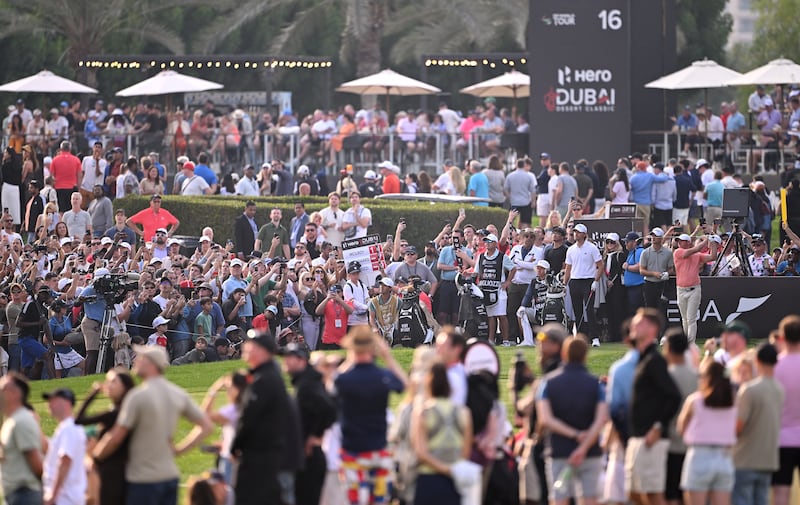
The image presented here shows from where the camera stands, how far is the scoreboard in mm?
36281

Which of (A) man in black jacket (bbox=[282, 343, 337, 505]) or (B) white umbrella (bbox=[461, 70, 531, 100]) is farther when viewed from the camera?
(B) white umbrella (bbox=[461, 70, 531, 100])

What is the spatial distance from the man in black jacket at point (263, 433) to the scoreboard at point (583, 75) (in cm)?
2505

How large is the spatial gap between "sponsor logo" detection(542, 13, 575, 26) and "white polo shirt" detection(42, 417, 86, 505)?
2470cm

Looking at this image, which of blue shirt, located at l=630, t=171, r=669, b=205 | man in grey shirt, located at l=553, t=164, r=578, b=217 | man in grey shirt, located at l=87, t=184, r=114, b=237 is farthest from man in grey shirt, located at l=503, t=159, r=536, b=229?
man in grey shirt, located at l=87, t=184, r=114, b=237

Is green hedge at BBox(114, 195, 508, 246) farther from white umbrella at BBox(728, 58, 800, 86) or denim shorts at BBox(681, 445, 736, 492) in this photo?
denim shorts at BBox(681, 445, 736, 492)

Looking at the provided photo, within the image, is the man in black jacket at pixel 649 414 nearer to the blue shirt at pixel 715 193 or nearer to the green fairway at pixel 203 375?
the green fairway at pixel 203 375

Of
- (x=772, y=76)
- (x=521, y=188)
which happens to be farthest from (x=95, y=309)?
(x=772, y=76)

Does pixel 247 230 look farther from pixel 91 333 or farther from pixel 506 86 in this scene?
pixel 506 86

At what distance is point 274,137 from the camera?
1539 inches

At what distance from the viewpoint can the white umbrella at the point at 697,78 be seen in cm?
3606

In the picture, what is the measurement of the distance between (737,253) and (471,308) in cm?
413

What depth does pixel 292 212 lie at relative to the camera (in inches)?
1262

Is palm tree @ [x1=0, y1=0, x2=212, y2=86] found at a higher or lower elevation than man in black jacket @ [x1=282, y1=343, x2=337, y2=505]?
higher

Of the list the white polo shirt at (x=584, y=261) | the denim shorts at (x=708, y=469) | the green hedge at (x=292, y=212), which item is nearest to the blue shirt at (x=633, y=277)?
the white polo shirt at (x=584, y=261)
